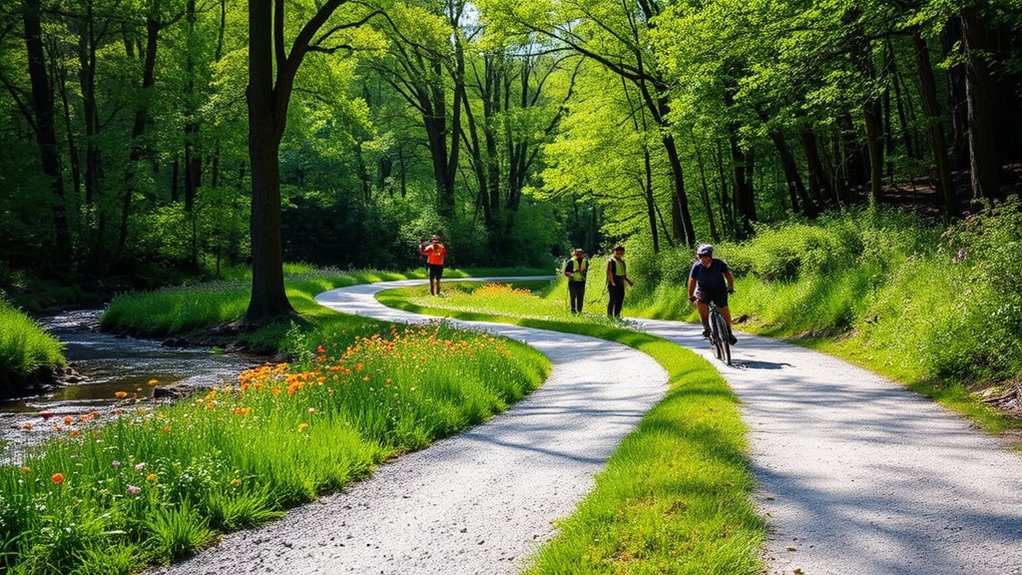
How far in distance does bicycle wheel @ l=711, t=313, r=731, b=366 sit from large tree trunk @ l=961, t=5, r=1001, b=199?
5.12 meters

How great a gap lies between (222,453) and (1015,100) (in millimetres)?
24766

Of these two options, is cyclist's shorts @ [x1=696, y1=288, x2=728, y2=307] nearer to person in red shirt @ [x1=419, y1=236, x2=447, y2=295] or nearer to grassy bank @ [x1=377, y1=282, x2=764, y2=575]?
grassy bank @ [x1=377, y1=282, x2=764, y2=575]

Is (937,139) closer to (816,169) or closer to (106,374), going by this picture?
(816,169)

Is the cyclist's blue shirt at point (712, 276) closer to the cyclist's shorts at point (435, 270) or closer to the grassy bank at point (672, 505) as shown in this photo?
the grassy bank at point (672, 505)

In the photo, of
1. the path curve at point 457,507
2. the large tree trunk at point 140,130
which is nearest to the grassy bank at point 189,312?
the large tree trunk at point 140,130

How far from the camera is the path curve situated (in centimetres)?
426

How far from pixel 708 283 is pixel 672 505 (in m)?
8.12

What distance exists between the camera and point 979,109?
11.9m

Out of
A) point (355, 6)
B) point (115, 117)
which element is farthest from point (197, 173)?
point (355, 6)

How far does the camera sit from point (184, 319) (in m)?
19.7

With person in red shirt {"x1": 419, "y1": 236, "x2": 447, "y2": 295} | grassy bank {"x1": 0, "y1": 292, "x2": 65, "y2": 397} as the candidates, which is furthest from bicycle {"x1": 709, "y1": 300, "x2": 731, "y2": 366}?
person in red shirt {"x1": 419, "y1": 236, "x2": 447, "y2": 295}

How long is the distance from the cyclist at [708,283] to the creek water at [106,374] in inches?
335

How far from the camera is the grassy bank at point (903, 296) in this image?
8344 mm

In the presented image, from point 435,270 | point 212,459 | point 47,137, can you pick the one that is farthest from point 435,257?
point 212,459
